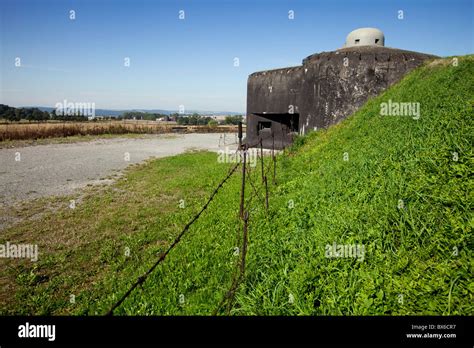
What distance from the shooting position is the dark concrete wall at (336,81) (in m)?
14.1

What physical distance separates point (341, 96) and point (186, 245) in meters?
12.7

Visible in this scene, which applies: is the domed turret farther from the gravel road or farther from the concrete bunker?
the gravel road

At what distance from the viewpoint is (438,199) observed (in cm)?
392

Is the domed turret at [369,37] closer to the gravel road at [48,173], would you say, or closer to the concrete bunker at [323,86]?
the concrete bunker at [323,86]

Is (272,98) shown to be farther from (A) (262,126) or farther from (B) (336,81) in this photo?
(B) (336,81)

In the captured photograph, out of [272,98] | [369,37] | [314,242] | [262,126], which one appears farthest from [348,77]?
[314,242]

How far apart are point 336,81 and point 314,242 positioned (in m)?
12.8

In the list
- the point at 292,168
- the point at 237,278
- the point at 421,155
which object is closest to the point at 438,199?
the point at 421,155

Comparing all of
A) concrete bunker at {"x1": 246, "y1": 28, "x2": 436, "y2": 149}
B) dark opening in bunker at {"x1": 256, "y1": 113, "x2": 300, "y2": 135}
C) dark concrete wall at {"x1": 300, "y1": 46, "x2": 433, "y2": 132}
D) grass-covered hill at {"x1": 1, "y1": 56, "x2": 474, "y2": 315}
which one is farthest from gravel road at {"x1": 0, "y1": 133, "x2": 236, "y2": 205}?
dark concrete wall at {"x1": 300, "y1": 46, "x2": 433, "y2": 132}

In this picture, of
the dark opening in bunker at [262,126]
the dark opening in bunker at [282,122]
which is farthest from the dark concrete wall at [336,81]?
the dark opening in bunker at [262,126]

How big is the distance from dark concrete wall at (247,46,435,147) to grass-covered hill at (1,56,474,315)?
575 centimetres

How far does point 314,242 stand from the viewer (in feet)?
14.5

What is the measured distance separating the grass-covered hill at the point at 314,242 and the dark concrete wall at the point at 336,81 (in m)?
5.75
